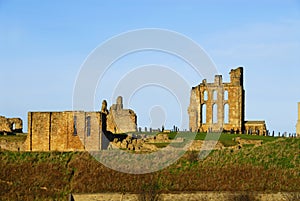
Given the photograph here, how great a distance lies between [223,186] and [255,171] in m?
2.92

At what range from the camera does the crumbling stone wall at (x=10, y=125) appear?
5572cm

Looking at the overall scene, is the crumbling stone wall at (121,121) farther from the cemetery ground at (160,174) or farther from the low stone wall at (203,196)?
the low stone wall at (203,196)

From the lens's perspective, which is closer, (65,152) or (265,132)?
(65,152)

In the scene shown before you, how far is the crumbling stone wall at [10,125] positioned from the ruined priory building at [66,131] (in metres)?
6.90

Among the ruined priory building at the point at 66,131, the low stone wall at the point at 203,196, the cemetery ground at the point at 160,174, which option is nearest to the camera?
the low stone wall at the point at 203,196

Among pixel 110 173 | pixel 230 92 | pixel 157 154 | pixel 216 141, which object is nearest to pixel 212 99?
pixel 230 92

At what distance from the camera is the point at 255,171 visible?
Result: 135ft

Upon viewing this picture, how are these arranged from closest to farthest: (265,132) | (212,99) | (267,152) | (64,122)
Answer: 1. (267,152)
2. (64,122)
3. (265,132)
4. (212,99)

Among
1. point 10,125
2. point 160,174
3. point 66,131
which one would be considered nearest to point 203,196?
point 160,174

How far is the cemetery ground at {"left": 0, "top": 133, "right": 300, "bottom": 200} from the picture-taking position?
129ft

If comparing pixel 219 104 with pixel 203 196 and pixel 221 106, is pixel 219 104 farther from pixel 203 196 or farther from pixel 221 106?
pixel 203 196

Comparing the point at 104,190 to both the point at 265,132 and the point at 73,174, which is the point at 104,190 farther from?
the point at 265,132

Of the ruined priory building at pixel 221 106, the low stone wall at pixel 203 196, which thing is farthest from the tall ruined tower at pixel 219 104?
the low stone wall at pixel 203 196

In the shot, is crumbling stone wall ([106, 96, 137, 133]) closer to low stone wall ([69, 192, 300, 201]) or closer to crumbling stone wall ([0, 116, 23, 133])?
crumbling stone wall ([0, 116, 23, 133])
